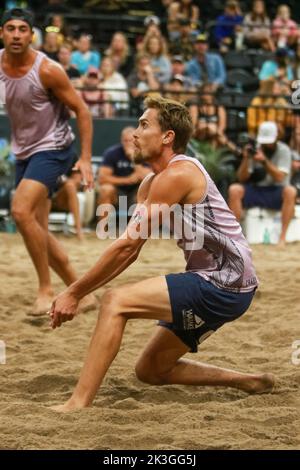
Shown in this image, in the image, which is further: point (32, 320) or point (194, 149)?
point (194, 149)

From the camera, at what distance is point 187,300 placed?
498 centimetres

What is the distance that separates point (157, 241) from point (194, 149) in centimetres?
155

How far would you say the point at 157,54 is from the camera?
1465 cm

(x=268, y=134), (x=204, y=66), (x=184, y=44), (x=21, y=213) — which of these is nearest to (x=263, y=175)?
(x=268, y=134)

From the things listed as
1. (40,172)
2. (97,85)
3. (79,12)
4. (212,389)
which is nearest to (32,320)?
(40,172)

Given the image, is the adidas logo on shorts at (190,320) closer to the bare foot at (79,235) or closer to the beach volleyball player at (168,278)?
the beach volleyball player at (168,278)

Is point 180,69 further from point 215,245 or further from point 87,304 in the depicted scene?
point 215,245

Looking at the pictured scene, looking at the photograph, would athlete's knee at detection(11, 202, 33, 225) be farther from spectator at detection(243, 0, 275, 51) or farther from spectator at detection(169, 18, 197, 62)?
spectator at detection(243, 0, 275, 51)

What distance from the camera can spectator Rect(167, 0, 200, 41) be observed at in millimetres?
16388

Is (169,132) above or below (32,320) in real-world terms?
above

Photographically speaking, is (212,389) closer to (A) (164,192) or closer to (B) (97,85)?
(A) (164,192)

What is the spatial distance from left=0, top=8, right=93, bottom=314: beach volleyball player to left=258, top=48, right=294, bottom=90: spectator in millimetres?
7056

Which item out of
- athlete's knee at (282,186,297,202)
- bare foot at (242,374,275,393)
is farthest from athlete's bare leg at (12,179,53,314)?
athlete's knee at (282,186,297,202)

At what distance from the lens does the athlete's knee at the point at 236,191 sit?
11.9 m
